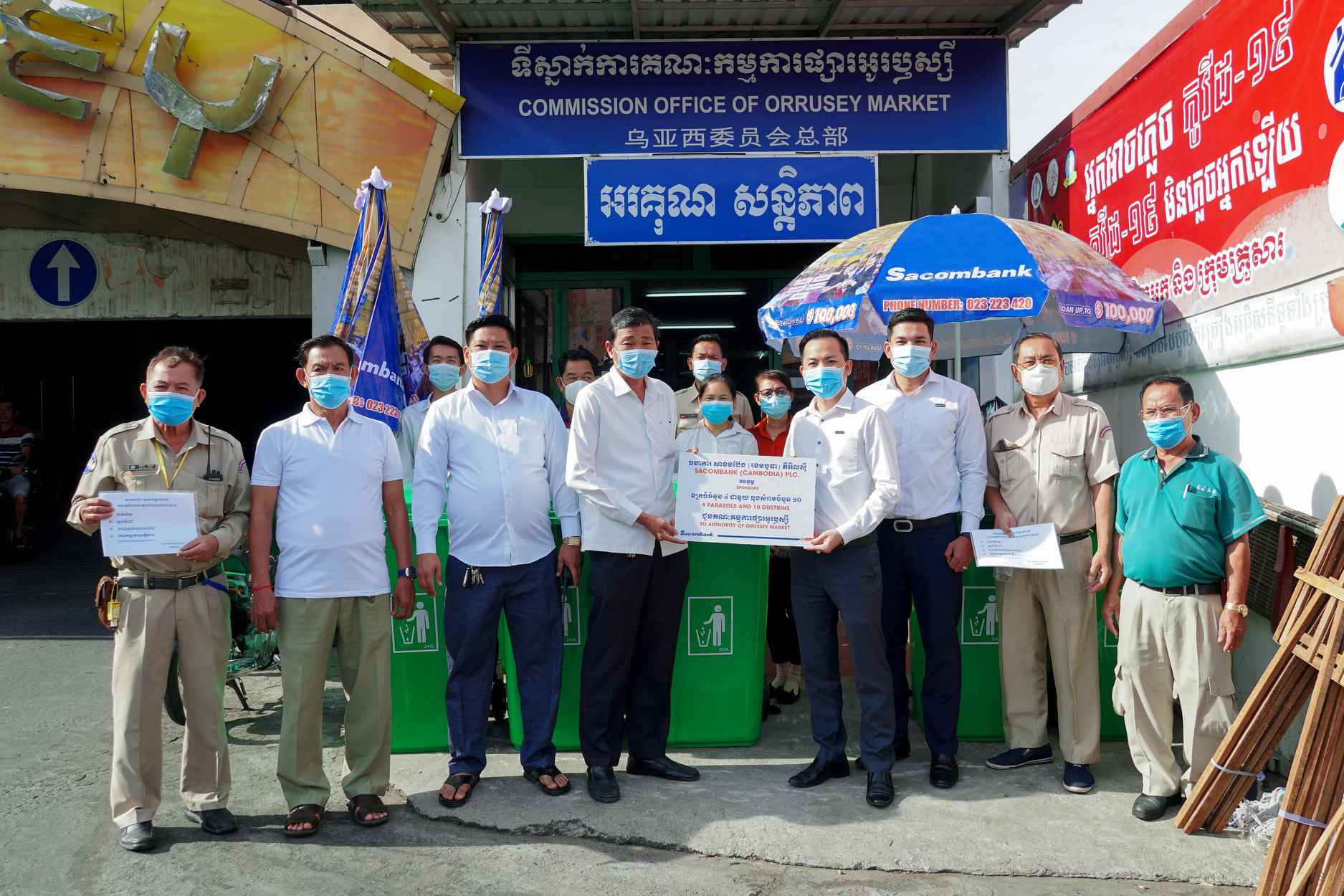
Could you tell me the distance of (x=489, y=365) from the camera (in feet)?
14.1

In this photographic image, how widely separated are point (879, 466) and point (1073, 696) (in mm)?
1342

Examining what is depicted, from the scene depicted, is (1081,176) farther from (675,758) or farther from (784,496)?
(675,758)

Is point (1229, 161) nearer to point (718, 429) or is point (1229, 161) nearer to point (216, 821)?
point (718, 429)

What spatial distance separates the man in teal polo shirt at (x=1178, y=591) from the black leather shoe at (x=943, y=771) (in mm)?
722

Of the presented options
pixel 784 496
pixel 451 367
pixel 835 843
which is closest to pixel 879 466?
pixel 784 496

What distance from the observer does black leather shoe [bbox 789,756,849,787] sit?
4.36m

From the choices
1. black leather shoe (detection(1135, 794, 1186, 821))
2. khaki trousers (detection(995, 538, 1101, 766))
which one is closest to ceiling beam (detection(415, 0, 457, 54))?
khaki trousers (detection(995, 538, 1101, 766))

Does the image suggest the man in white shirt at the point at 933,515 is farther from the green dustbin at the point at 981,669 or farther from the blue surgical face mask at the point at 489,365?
the blue surgical face mask at the point at 489,365

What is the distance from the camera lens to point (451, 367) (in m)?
5.68

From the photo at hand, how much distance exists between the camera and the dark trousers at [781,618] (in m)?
5.67

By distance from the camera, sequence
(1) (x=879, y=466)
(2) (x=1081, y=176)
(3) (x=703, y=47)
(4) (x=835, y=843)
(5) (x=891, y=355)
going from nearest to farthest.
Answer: (4) (x=835, y=843)
(1) (x=879, y=466)
(5) (x=891, y=355)
(2) (x=1081, y=176)
(3) (x=703, y=47)

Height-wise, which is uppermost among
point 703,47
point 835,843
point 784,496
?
point 703,47

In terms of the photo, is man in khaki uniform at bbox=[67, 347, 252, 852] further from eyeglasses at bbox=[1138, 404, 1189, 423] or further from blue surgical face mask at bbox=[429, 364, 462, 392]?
eyeglasses at bbox=[1138, 404, 1189, 423]

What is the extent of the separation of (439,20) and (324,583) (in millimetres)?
5493
